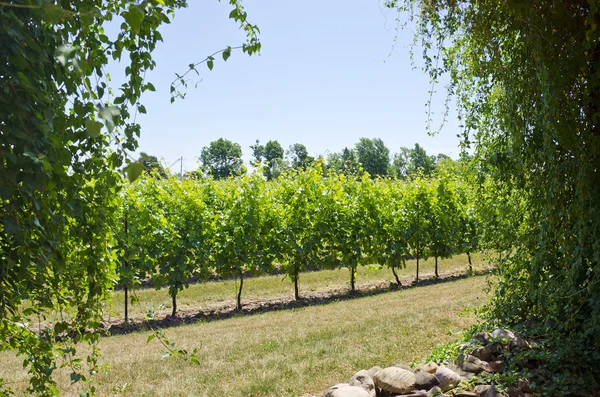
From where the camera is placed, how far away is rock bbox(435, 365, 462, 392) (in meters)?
4.01

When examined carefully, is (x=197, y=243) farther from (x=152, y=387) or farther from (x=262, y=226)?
(x=152, y=387)

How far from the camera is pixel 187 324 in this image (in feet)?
32.7

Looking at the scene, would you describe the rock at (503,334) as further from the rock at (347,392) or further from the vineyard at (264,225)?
the vineyard at (264,225)

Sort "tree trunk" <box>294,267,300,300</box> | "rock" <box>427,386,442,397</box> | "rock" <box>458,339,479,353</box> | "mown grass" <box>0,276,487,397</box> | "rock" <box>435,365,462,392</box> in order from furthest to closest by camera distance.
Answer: "tree trunk" <box>294,267,300,300</box>, "mown grass" <box>0,276,487,397</box>, "rock" <box>458,339,479,353</box>, "rock" <box>435,365,462,392</box>, "rock" <box>427,386,442,397</box>

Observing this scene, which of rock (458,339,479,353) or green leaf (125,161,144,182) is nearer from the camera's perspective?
green leaf (125,161,144,182)

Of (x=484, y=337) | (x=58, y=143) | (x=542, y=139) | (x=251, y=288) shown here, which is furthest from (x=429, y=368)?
(x=251, y=288)

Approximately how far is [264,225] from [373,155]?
67421 mm

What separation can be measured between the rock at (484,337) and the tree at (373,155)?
238 feet

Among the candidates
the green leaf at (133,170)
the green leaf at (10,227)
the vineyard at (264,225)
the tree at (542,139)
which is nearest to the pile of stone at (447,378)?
the tree at (542,139)

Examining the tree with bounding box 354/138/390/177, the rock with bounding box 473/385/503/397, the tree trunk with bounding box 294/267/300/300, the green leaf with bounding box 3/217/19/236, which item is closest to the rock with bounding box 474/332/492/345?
the rock with bounding box 473/385/503/397

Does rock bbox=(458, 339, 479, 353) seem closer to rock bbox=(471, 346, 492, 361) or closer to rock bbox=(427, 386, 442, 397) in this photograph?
rock bbox=(471, 346, 492, 361)

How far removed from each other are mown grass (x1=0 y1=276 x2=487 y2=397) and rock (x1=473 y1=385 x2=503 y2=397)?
4.34 feet

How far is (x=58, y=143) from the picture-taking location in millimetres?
1665

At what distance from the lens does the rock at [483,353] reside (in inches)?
177
